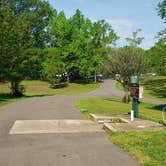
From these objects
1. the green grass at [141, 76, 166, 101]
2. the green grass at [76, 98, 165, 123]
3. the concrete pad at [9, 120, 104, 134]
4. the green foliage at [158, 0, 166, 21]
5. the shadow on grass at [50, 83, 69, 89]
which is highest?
the green foliage at [158, 0, 166, 21]

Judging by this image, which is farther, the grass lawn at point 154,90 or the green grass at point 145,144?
the grass lawn at point 154,90

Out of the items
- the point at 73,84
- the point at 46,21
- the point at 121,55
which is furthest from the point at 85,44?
the point at 121,55

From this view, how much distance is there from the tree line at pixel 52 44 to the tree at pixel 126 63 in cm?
1066

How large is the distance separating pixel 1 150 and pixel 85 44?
65.4m

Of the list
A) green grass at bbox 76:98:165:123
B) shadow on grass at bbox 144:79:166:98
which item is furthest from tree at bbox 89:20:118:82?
green grass at bbox 76:98:165:123

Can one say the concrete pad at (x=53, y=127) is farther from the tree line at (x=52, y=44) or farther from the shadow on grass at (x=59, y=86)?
the shadow on grass at (x=59, y=86)

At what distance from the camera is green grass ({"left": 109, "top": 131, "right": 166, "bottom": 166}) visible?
811cm

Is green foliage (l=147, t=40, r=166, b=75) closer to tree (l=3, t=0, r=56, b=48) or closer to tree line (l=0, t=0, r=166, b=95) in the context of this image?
tree line (l=0, t=0, r=166, b=95)

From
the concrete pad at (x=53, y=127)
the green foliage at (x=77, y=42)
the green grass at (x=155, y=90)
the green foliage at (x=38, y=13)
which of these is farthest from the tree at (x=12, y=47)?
the green foliage at (x=38, y=13)

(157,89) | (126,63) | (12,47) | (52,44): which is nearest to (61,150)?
(126,63)

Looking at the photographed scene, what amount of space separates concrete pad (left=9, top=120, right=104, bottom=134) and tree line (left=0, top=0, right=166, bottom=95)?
2236cm

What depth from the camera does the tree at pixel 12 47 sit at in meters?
36.2

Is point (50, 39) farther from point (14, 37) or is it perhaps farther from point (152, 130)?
point (152, 130)

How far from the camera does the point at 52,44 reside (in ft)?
259
